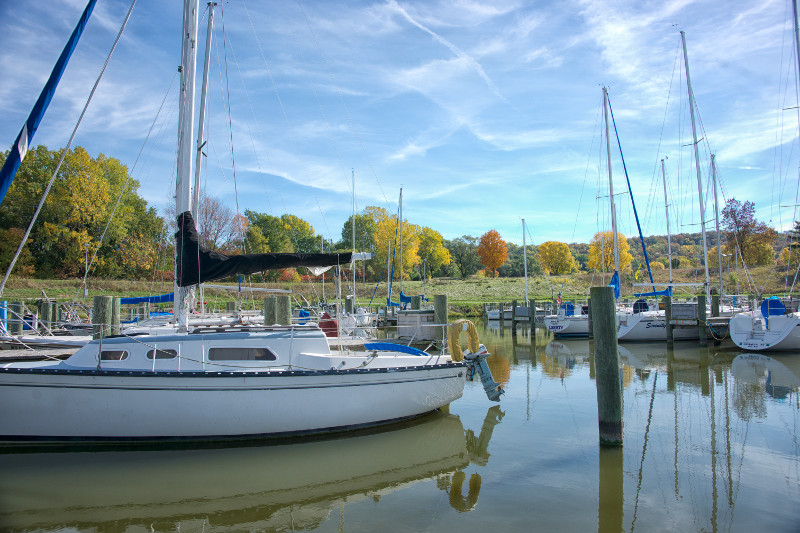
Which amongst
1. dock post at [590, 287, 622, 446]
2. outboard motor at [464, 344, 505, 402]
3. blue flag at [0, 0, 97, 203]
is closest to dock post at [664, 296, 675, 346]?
outboard motor at [464, 344, 505, 402]

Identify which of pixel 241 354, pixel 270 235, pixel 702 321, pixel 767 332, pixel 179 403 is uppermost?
pixel 270 235

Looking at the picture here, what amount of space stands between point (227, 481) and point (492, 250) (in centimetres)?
8074

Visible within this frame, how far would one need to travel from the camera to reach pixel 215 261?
9914 millimetres

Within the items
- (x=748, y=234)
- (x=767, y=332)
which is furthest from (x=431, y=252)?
(x=767, y=332)

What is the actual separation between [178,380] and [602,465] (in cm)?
698

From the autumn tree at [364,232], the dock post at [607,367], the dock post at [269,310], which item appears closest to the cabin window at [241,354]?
the dock post at [607,367]

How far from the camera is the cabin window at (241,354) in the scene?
9164 millimetres

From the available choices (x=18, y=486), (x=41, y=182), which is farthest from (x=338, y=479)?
(x=41, y=182)

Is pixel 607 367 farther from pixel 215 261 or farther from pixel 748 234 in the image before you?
pixel 748 234

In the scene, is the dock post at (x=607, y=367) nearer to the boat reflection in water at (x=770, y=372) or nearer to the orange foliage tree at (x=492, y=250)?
the boat reflection in water at (x=770, y=372)

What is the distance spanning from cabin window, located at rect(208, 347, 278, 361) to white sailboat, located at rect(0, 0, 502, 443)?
2cm

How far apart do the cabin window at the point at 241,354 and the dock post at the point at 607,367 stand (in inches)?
231

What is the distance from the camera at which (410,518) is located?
6090mm

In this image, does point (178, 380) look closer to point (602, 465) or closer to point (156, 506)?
point (156, 506)
